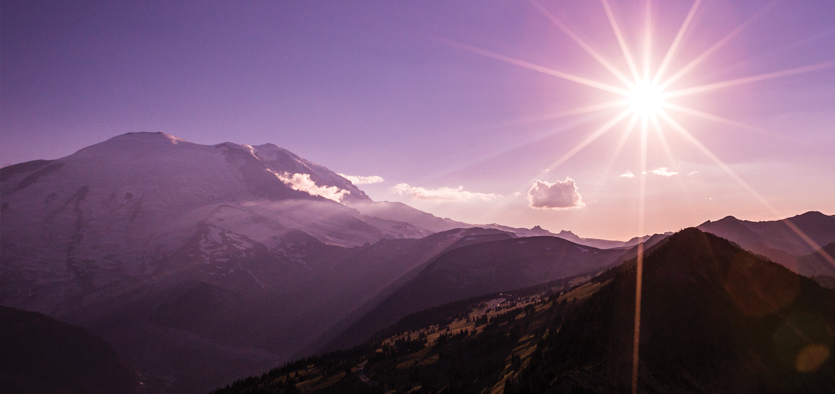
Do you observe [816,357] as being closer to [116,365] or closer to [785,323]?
[785,323]

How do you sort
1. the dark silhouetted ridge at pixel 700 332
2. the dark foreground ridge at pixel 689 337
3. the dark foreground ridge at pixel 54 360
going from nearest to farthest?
1. the dark silhouetted ridge at pixel 700 332
2. the dark foreground ridge at pixel 689 337
3. the dark foreground ridge at pixel 54 360

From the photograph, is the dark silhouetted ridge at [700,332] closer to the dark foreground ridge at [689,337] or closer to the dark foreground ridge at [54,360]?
the dark foreground ridge at [689,337]

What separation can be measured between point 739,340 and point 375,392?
170 feet

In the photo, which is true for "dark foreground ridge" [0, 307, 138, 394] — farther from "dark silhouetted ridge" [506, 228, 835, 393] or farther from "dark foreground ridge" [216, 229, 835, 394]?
"dark silhouetted ridge" [506, 228, 835, 393]

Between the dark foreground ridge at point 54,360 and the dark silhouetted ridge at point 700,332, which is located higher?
the dark silhouetted ridge at point 700,332

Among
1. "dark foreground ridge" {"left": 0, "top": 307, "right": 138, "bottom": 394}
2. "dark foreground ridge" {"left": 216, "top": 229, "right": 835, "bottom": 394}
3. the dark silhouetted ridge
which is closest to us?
the dark silhouetted ridge

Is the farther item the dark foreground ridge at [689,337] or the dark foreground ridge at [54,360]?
the dark foreground ridge at [54,360]

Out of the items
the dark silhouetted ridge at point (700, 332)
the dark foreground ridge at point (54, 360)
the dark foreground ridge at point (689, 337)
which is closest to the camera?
the dark silhouetted ridge at point (700, 332)

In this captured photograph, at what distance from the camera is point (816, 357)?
4325 cm

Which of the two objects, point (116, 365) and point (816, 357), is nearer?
point (816, 357)

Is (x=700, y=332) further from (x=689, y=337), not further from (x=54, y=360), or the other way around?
(x=54, y=360)

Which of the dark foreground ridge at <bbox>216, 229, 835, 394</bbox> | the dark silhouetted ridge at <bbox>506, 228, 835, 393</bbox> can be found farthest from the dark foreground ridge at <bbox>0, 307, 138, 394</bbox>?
the dark silhouetted ridge at <bbox>506, 228, 835, 393</bbox>

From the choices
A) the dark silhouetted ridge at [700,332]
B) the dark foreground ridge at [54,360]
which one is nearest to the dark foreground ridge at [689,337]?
the dark silhouetted ridge at [700,332]

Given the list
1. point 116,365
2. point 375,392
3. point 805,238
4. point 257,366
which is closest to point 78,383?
point 116,365
